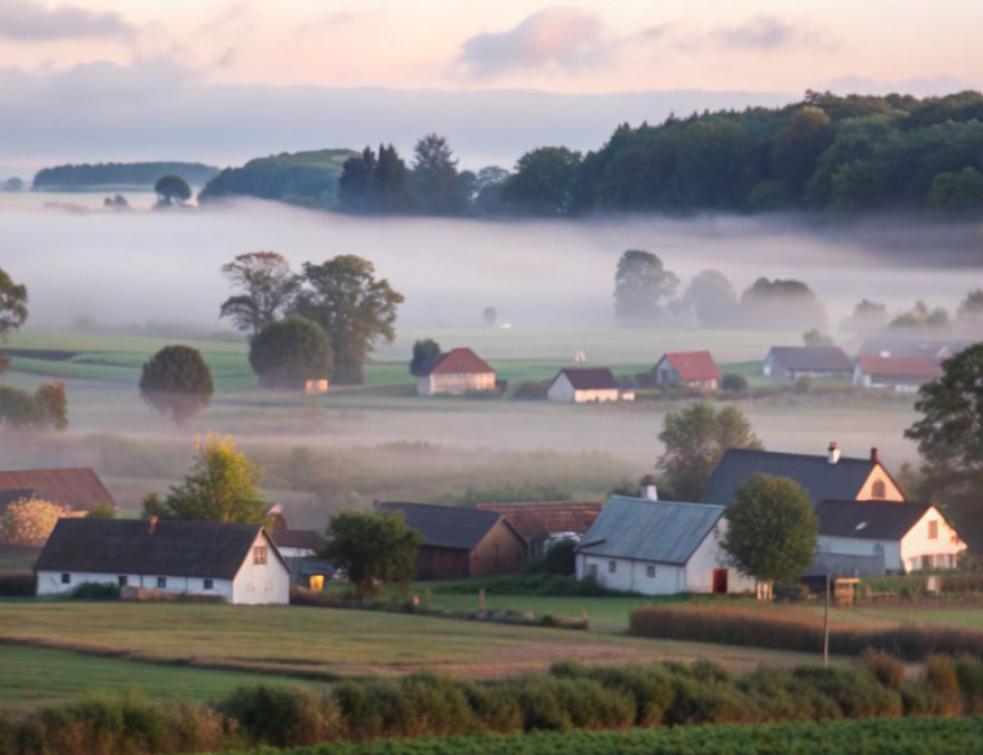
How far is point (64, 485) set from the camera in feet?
174

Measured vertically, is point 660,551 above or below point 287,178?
below

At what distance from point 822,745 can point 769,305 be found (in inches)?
2626

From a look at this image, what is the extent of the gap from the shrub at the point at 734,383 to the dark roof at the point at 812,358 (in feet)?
8.95

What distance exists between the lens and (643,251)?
318ft

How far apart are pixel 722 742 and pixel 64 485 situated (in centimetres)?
3068

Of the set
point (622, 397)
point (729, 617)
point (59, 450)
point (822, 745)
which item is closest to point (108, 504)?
point (59, 450)

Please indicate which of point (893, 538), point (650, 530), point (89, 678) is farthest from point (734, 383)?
point (89, 678)

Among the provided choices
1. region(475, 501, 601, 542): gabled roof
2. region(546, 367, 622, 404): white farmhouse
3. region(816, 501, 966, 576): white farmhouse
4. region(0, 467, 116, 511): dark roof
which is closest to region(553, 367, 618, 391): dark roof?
region(546, 367, 622, 404): white farmhouse

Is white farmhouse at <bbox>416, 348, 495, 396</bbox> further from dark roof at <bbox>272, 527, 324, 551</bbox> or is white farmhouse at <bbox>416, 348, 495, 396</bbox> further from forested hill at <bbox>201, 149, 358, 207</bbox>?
forested hill at <bbox>201, 149, 358, 207</bbox>

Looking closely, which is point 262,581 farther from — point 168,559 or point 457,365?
point 457,365

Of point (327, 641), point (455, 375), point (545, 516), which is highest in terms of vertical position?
point (455, 375)

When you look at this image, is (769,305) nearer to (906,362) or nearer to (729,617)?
(906,362)

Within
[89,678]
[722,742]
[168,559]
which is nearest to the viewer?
[722,742]

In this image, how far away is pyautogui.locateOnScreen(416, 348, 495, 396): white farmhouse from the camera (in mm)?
76312
